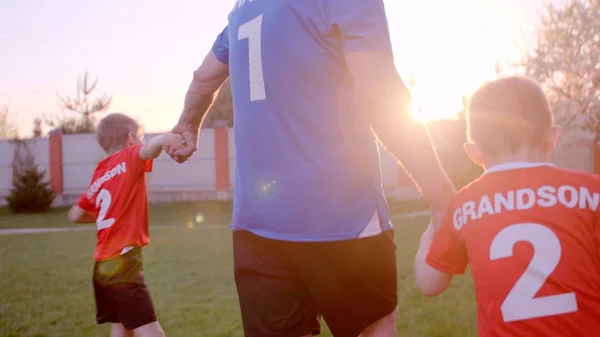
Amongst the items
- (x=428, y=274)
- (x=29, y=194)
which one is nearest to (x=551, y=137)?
(x=428, y=274)

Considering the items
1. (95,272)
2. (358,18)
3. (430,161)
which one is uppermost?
(358,18)

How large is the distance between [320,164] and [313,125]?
116 millimetres

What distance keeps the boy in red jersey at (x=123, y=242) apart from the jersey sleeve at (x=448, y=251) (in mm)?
2121

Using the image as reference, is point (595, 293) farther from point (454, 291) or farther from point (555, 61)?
point (555, 61)

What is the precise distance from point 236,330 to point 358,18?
3873 mm

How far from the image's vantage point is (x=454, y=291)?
6.68m

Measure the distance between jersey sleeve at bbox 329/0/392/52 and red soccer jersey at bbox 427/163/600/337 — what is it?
1.68 ft

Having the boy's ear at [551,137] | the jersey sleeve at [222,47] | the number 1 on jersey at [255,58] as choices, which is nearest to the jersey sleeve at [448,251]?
the boy's ear at [551,137]

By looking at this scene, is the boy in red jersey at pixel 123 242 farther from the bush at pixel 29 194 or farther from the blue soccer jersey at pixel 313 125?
the bush at pixel 29 194

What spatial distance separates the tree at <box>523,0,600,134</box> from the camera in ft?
63.8

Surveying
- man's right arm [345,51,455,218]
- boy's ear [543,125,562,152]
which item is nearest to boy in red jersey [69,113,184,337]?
man's right arm [345,51,455,218]

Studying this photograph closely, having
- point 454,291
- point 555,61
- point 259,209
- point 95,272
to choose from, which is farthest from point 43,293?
point 555,61

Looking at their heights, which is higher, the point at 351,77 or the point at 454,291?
the point at 351,77

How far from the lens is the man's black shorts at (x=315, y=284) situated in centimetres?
205
